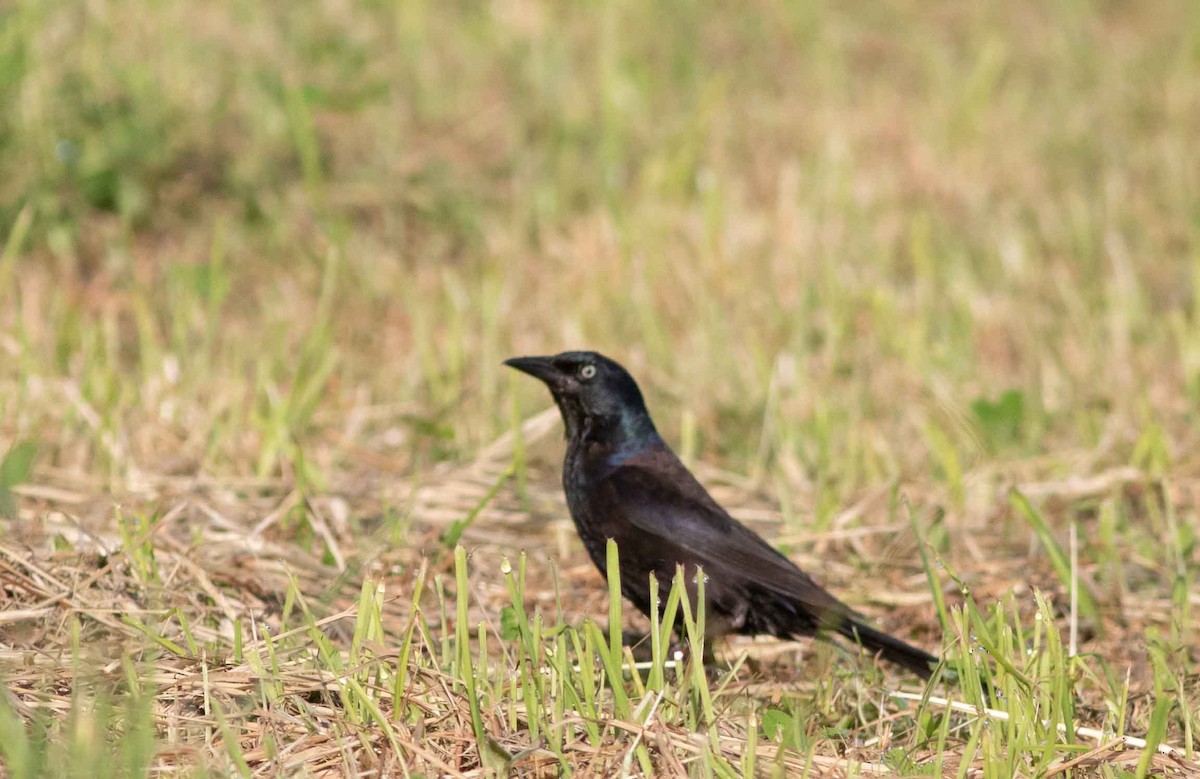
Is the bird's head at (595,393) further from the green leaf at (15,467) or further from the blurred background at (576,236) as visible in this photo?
the green leaf at (15,467)

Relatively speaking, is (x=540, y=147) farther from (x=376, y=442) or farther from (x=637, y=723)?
(x=637, y=723)

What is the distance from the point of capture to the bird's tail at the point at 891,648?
3809mm

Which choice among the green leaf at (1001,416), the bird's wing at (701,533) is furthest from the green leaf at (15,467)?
the green leaf at (1001,416)

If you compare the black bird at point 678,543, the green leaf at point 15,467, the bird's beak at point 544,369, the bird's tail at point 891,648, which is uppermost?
the bird's beak at point 544,369

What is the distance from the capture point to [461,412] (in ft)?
19.0

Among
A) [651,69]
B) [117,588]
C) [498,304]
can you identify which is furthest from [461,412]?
[651,69]

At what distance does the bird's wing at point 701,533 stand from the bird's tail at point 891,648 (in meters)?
0.05

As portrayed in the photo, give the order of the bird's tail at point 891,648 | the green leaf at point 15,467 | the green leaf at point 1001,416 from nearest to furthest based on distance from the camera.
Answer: the bird's tail at point 891,648
the green leaf at point 15,467
the green leaf at point 1001,416

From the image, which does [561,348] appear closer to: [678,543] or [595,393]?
[595,393]

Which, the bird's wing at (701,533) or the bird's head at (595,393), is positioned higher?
the bird's head at (595,393)

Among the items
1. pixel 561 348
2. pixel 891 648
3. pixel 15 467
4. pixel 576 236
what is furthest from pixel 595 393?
pixel 576 236

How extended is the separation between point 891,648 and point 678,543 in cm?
63

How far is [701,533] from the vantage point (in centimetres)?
414

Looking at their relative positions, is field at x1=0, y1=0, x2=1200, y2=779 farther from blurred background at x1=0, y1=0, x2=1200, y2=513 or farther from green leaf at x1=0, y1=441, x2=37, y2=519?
green leaf at x1=0, y1=441, x2=37, y2=519
